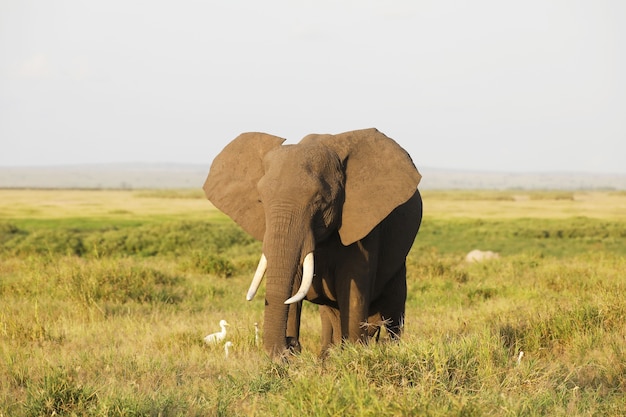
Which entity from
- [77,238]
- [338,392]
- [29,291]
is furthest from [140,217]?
[338,392]

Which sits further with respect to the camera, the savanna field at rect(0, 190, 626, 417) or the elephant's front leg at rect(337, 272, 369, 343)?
the elephant's front leg at rect(337, 272, 369, 343)

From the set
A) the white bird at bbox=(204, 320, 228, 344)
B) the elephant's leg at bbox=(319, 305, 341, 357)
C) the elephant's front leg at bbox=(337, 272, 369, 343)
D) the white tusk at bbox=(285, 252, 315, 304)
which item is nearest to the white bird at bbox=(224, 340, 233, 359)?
the white bird at bbox=(204, 320, 228, 344)

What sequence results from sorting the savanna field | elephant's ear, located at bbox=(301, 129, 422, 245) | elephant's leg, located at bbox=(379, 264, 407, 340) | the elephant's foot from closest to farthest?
the savanna field < the elephant's foot < elephant's ear, located at bbox=(301, 129, 422, 245) < elephant's leg, located at bbox=(379, 264, 407, 340)

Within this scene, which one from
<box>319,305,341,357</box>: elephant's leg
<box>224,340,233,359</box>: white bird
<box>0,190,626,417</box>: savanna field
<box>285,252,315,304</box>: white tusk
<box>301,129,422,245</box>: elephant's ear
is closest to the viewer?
<box>0,190,626,417</box>: savanna field

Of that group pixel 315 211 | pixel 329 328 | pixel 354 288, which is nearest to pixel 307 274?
pixel 315 211

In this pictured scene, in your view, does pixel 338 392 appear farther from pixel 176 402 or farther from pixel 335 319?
pixel 335 319

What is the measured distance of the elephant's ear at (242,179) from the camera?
6715mm

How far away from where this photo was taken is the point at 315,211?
611 cm

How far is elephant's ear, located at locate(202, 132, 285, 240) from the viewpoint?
671cm

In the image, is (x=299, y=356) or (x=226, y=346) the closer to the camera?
(x=299, y=356)

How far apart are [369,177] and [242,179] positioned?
1.09 metres

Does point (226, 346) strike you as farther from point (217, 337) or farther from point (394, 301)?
point (394, 301)

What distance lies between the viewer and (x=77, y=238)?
28.0 metres

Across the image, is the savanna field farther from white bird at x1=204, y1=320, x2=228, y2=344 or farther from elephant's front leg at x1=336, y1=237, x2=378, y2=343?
elephant's front leg at x1=336, y1=237, x2=378, y2=343
